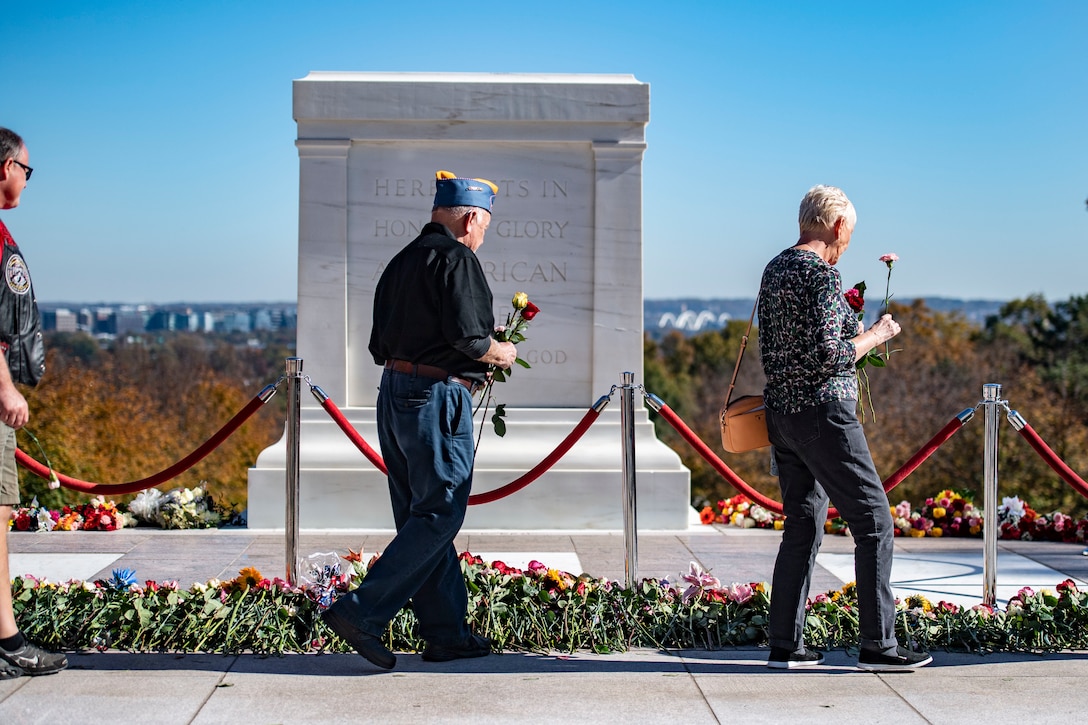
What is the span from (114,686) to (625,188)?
4.65 metres

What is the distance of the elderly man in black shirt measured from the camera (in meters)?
4.31

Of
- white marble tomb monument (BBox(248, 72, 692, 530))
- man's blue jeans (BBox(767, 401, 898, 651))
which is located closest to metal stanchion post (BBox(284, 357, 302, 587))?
man's blue jeans (BBox(767, 401, 898, 651))

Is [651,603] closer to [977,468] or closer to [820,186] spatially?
[820,186]

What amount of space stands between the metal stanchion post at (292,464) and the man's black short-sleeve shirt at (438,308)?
97 centimetres

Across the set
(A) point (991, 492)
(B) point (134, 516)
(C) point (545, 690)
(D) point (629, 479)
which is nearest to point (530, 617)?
(C) point (545, 690)

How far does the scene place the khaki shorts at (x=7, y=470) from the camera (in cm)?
415

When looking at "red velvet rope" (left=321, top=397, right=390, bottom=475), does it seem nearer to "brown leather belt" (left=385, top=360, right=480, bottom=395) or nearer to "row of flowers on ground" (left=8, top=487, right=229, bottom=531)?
"brown leather belt" (left=385, top=360, right=480, bottom=395)

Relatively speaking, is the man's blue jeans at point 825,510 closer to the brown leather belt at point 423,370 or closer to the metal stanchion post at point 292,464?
the brown leather belt at point 423,370

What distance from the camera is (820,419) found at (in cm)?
426

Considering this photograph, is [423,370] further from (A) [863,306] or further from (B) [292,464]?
(A) [863,306]

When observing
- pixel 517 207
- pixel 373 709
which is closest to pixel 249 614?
pixel 373 709

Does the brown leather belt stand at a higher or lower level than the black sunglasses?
lower

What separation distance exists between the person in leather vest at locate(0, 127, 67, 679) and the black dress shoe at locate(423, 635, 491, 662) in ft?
4.58

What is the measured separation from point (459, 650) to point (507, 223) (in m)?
3.70
